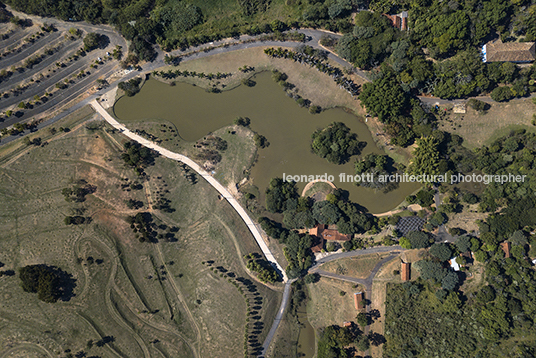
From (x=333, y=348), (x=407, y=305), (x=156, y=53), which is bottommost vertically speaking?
(x=333, y=348)

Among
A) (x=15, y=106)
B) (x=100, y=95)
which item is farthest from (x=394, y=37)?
(x=15, y=106)

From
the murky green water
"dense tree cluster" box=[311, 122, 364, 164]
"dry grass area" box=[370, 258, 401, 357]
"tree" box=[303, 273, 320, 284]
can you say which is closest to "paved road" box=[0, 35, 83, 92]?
the murky green water

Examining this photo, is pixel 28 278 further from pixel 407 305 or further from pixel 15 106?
pixel 407 305

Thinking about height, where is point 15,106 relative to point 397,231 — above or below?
above

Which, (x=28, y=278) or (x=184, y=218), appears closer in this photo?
(x=28, y=278)

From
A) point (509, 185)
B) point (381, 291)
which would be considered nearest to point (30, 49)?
point (381, 291)

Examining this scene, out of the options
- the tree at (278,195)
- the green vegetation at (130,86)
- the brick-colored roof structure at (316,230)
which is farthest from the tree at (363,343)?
the green vegetation at (130,86)

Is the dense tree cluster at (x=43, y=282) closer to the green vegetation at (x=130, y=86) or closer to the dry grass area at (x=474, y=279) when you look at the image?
the green vegetation at (x=130, y=86)

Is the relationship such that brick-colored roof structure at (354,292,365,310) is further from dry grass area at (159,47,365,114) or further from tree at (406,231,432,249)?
dry grass area at (159,47,365,114)
